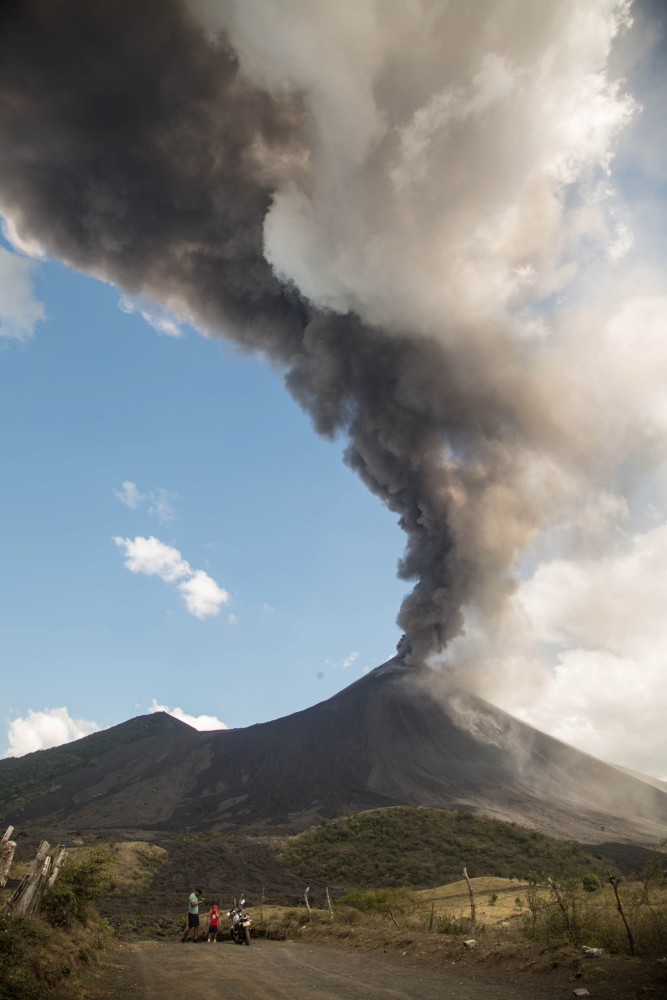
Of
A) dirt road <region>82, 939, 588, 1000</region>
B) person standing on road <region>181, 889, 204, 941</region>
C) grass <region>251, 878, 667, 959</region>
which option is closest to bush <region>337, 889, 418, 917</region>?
grass <region>251, 878, 667, 959</region>

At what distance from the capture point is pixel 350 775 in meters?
63.1

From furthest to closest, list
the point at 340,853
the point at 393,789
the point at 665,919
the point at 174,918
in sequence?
1. the point at 393,789
2. the point at 340,853
3. the point at 174,918
4. the point at 665,919

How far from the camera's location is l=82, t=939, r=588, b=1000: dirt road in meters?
7.88

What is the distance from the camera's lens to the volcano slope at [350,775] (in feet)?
180

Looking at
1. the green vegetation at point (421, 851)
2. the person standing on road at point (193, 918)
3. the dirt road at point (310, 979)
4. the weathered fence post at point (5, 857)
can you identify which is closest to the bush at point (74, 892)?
the dirt road at point (310, 979)

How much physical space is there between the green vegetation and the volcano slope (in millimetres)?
6982

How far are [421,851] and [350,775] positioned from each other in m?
26.5

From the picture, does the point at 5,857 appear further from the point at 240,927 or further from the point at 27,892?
the point at 240,927

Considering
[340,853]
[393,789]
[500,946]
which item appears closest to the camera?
[500,946]

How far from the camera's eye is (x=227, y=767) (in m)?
71.4

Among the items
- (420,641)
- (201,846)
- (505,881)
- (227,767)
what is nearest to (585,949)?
(505,881)

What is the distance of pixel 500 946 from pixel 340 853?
33044 millimetres

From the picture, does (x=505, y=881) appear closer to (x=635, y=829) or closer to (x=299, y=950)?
(x=299, y=950)

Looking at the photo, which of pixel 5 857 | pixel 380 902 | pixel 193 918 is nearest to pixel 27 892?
pixel 5 857
